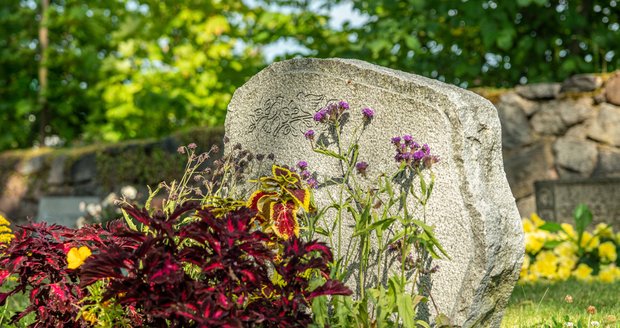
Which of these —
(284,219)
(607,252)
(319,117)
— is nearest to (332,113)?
(319,117)

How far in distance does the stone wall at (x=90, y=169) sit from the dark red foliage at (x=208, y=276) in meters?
4.68

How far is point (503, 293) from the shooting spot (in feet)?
9.18

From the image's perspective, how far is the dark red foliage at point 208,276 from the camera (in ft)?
7.00

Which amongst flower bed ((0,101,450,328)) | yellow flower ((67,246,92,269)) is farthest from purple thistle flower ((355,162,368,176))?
yellow flower ((67,246,92,269))

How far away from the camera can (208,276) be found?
2332 millimetres

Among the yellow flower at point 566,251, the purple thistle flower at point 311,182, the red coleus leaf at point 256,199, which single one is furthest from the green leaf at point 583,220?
the red coleus leaf at point 256,199

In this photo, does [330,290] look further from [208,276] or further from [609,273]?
[609,273]

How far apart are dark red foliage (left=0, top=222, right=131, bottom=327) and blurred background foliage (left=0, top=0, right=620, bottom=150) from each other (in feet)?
14.4

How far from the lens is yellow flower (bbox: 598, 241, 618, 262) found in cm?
507

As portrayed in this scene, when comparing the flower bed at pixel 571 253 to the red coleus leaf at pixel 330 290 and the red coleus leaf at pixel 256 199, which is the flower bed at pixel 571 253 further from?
the red coleus leaf at pixel 330 290

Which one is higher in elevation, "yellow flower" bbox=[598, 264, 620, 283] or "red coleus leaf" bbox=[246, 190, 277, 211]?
"red coleus leaf" bbox=[246, 190, 277, 211]

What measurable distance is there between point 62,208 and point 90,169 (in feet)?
2.13

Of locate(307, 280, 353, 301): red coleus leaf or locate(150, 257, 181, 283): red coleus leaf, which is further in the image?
locate(307, 280, 353, 301): red coleus leaf

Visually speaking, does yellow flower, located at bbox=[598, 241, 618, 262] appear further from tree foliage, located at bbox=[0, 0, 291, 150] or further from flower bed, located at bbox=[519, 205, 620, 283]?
tree foliage, located at bbox=[0, 0, 291, 150]
